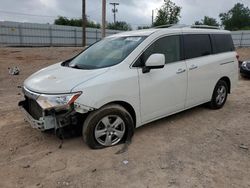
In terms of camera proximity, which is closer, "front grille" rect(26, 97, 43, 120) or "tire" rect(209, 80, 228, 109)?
"front grille" rect(26, 97, 43, 120)

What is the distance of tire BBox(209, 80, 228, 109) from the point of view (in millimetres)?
5710

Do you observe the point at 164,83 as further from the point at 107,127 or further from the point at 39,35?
the point at 39,35

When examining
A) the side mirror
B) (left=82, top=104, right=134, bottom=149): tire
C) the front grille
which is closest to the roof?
the side mirror

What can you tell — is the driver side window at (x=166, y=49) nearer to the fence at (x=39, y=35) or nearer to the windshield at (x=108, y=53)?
the windshield at (x=108, y=53)

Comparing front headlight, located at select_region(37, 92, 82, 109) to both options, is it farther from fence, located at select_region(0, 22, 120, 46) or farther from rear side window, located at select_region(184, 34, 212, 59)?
fence, located at select_region(0, 22, 120, 46)

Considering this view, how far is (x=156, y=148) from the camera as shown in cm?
393

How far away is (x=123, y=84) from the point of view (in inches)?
151

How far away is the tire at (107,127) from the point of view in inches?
143

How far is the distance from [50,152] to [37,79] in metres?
1.12

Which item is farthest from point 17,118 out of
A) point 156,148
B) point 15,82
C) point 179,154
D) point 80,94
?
point 15,82

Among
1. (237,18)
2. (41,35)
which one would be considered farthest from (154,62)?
(237,18)

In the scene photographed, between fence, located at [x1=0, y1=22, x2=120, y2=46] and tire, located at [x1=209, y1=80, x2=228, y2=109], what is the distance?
2472cm

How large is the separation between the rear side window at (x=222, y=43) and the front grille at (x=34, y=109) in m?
3.80

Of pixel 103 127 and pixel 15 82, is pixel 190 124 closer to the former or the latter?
pixel 103 127
